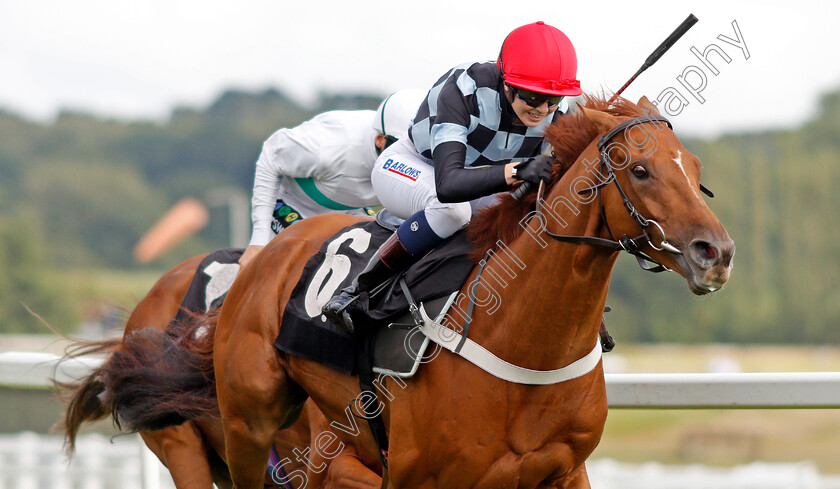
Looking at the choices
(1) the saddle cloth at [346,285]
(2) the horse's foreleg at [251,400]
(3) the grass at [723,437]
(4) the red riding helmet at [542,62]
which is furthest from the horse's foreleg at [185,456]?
(3) the grass at [723,437]

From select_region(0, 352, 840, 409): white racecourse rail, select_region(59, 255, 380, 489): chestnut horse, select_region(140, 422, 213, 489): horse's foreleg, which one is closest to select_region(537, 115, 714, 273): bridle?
select_region(0, 352, 840, 409): white racecourse rail

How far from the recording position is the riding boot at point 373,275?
3322 mm

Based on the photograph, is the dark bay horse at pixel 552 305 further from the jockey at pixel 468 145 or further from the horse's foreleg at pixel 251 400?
the horse's foreleg at pixel 251 400

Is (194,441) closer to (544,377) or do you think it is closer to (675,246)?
(544,377)

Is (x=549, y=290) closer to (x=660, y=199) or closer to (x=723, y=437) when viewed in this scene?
(x=660, y=199)

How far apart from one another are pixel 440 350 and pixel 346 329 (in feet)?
1.36

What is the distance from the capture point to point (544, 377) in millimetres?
3006

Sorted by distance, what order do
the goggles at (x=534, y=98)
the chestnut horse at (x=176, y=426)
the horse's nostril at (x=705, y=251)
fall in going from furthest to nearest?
the chestnut horse at (x=176, y=426) < the goggles at (x=534, y=98) < the horse's nostril at (x=705, y=251)

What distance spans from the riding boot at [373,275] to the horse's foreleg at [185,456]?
167cm

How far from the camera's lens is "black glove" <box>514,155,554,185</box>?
2.96 metres

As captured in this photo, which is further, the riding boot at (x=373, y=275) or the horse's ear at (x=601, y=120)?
the riding boot at (x=373, y=275)

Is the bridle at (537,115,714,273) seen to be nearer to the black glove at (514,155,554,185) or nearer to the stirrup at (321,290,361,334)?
the black glove at (514,155,554,185)

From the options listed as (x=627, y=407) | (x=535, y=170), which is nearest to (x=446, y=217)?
(x=535, y=170)

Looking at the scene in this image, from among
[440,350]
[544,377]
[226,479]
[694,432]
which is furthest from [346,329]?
[694,432]
